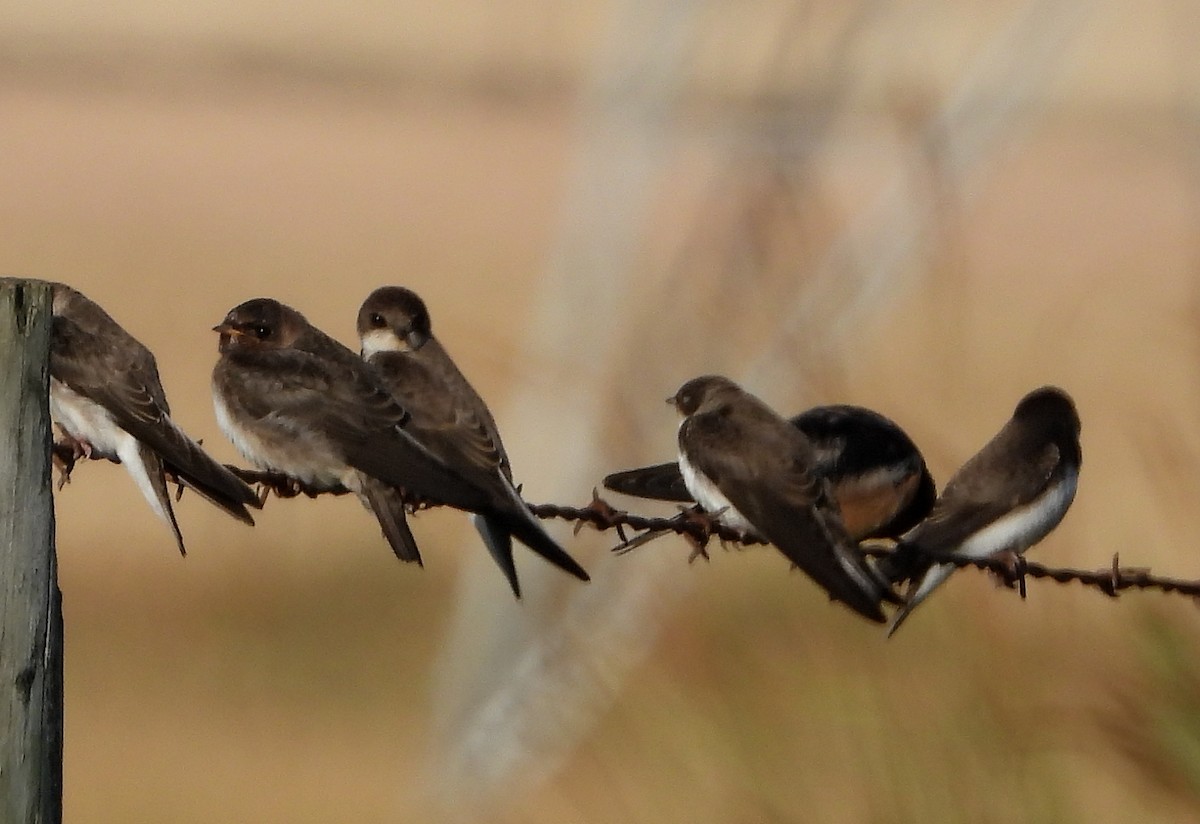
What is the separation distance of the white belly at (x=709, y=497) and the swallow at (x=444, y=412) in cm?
51

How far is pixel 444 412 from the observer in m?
6.24

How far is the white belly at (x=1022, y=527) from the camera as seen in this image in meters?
6.34

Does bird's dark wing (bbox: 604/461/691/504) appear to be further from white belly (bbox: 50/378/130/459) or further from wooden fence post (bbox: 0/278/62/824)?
wooden fence post (bbox: 0/278/62/824)

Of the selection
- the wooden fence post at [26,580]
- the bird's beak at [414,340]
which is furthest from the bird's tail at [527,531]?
the wooden fence post at [26,580]

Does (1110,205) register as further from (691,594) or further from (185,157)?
(691,594)

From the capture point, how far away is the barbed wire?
4926 millimetres

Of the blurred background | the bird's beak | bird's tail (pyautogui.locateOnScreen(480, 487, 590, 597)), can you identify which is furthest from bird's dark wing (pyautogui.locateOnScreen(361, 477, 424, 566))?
the bird's beak

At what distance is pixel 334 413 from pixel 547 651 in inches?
52.3

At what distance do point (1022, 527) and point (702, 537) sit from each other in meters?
1.56

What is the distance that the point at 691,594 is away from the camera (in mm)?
6930

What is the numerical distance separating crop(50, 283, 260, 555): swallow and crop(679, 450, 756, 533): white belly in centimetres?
148

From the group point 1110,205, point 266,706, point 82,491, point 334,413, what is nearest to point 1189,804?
point 334,413

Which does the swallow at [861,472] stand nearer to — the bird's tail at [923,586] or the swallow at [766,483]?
the swallow at [766,483]

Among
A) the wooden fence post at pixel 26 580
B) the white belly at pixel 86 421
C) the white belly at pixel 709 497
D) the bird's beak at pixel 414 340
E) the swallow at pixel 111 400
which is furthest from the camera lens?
the bird's beak at pixel 414 340
